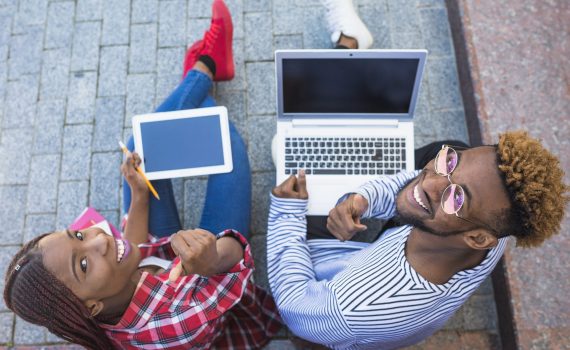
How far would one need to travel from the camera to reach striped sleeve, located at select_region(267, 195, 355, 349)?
1894 millimetres

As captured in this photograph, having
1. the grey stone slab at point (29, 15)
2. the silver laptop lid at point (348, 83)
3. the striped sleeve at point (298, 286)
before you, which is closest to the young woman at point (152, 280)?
the striped sleeve at point (298, 286)

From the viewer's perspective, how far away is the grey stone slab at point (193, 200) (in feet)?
10.2

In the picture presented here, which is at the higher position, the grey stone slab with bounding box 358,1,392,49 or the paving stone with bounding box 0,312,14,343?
the grey stone slab with bounding box 358,1,392,49

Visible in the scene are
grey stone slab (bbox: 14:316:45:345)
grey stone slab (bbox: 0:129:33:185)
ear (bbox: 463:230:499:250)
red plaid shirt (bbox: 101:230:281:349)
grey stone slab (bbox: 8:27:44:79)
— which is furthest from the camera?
grey stone slab (bbox: 8:27:44:79)

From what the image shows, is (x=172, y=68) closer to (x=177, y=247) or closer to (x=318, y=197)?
(x=318, y=197)

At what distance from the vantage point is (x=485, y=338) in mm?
2787

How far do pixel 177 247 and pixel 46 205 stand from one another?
1.69 metres

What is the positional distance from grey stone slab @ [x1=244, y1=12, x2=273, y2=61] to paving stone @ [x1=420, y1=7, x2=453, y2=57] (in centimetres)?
110

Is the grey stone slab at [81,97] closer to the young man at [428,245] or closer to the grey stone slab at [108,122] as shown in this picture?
the grey stone slab at [108,122]

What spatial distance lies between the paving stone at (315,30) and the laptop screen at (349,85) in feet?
3.83

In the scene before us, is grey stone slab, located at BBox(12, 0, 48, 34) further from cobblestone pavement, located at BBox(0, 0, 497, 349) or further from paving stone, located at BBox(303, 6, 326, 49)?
paving stone, located at BBox(303, 6, 326, 49)

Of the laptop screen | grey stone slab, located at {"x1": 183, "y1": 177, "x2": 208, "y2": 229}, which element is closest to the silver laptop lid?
the laptop screen

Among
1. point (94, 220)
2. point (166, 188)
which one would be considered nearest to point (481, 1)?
point (166, 188)

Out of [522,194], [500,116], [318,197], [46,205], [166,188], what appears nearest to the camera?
[522,194]
